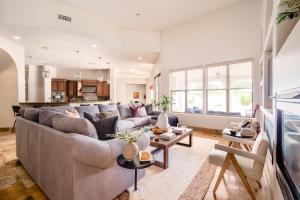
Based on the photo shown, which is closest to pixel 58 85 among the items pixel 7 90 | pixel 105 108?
pixel 7 90

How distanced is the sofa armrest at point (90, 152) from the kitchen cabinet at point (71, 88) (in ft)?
29.5

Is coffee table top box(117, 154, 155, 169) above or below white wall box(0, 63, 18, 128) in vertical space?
below

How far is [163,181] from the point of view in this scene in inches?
86.0

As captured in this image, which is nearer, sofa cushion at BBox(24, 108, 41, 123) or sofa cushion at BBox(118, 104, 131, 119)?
sofa cushion at BBox(24, 108, 41, 123)

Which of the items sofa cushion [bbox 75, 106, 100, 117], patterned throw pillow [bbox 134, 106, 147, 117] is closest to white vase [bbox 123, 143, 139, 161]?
sofa cushion [bbox 75, 106, 100, 117]

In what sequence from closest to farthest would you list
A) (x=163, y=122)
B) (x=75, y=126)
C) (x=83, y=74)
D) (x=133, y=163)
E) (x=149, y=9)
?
(x=133, y=163), (x=75, y=126), (x=163, y=122), (x=149, y=9), (x=83, y=74)

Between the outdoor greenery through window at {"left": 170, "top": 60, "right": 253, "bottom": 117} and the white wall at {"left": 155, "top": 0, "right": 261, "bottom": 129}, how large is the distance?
0.84 feet

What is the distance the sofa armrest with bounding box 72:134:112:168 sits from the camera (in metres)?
1.40

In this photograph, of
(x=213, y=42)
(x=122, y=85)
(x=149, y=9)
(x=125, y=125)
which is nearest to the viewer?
(x=125, y=125)

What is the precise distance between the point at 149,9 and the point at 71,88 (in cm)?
702

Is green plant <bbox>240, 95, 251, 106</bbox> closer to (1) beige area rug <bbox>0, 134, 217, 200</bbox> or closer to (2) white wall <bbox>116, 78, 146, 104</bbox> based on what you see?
(1) beige area rug <bbox>0, 134, 217, 200</bbox>

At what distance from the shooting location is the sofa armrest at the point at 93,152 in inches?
55.2

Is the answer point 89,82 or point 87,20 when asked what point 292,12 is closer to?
point 87,20

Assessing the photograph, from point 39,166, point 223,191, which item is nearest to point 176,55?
point 223,191
